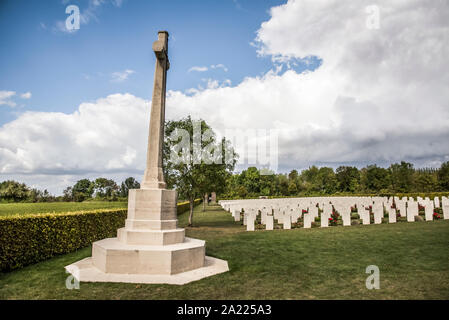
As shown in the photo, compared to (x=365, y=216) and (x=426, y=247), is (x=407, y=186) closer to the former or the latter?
(x=365, y=216)

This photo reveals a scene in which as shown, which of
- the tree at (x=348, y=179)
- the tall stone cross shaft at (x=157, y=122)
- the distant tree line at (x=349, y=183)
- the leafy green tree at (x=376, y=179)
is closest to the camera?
the tall stone cross shaft at (x=157, y=122)

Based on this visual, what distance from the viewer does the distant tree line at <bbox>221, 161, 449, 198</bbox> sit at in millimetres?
45500

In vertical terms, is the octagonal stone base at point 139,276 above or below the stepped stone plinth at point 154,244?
below

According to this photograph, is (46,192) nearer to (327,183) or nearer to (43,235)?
(43,235)

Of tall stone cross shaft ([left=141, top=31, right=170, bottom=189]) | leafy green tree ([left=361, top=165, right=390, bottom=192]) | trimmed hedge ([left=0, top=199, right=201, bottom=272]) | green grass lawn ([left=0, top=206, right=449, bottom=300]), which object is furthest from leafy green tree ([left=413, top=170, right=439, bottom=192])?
trimmed hedge ([left=0, top=199, right=201, bottom=272])

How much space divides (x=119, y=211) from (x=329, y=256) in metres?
9.31

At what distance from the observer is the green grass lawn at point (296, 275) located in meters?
4.21

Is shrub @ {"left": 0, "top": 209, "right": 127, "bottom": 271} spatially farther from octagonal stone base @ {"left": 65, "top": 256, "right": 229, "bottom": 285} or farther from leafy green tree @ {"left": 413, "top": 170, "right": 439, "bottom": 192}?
leafy green tree @ {"left": 413, "top": 170, "right": 439, "bottom": 192}

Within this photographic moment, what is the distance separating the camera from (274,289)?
14.6 ft

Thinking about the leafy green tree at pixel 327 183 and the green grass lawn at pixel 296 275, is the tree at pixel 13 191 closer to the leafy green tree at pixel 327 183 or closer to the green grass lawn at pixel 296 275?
the green grass lawn at pixel 296 275

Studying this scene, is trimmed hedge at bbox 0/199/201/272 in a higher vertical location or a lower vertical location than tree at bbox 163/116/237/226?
lower

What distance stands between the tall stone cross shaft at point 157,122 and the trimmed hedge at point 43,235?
10.5ft

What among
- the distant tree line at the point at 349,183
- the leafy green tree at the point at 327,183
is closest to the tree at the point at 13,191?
the distant tree line at the point at 349,183

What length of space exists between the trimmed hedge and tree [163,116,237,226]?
4.50m
